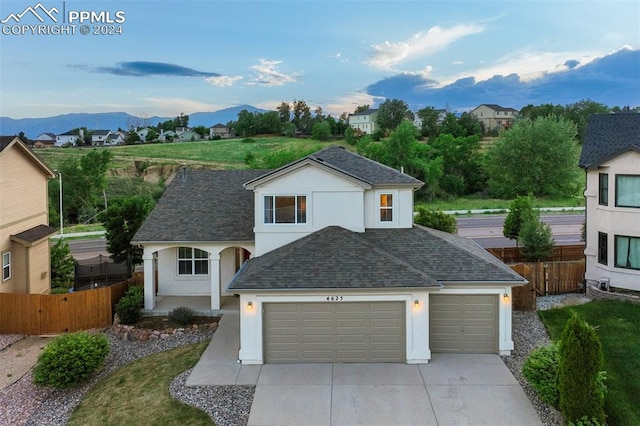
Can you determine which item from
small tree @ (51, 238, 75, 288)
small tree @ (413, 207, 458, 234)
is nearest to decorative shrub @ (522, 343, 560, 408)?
small tree @ (413, 207, 458, 234)

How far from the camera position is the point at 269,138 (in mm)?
102625

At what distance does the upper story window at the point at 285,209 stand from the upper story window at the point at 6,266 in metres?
11.3

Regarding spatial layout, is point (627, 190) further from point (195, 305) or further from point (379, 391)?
point (195, 305)

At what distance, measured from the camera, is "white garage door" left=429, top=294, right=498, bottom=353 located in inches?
502

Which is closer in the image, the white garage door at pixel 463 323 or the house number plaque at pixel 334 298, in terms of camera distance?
the house number plaque at pixel 334 298

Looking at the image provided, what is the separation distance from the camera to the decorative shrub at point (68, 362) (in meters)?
11.2

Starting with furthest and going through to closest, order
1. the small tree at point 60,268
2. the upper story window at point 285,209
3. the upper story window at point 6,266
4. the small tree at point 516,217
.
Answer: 1. the small tree at point 516,217
2. the small tree at point 60,268
3. the upper story window at point 6,266
4. the upper story window at point 285,209

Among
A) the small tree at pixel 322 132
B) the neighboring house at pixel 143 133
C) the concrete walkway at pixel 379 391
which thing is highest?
the neighboring house at pixel 143 133

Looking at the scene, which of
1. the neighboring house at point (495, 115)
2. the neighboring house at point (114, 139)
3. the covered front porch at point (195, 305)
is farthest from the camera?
the neighboring house at point (114, 139)

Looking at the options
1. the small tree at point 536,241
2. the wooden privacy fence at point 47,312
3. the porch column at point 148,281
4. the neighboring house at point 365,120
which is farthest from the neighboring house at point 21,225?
the neighboring house at point 365,120

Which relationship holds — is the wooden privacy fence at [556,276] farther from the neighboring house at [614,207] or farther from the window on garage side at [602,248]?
the window on garage side at [602,248]

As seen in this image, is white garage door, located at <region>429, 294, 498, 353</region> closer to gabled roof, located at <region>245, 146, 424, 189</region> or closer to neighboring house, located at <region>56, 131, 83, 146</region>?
gabled roof, located at <region>245, 146, 424, 189</region>

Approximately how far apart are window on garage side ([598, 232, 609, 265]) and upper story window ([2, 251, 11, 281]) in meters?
25.2

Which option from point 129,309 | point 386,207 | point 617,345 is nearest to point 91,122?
point 129,309
